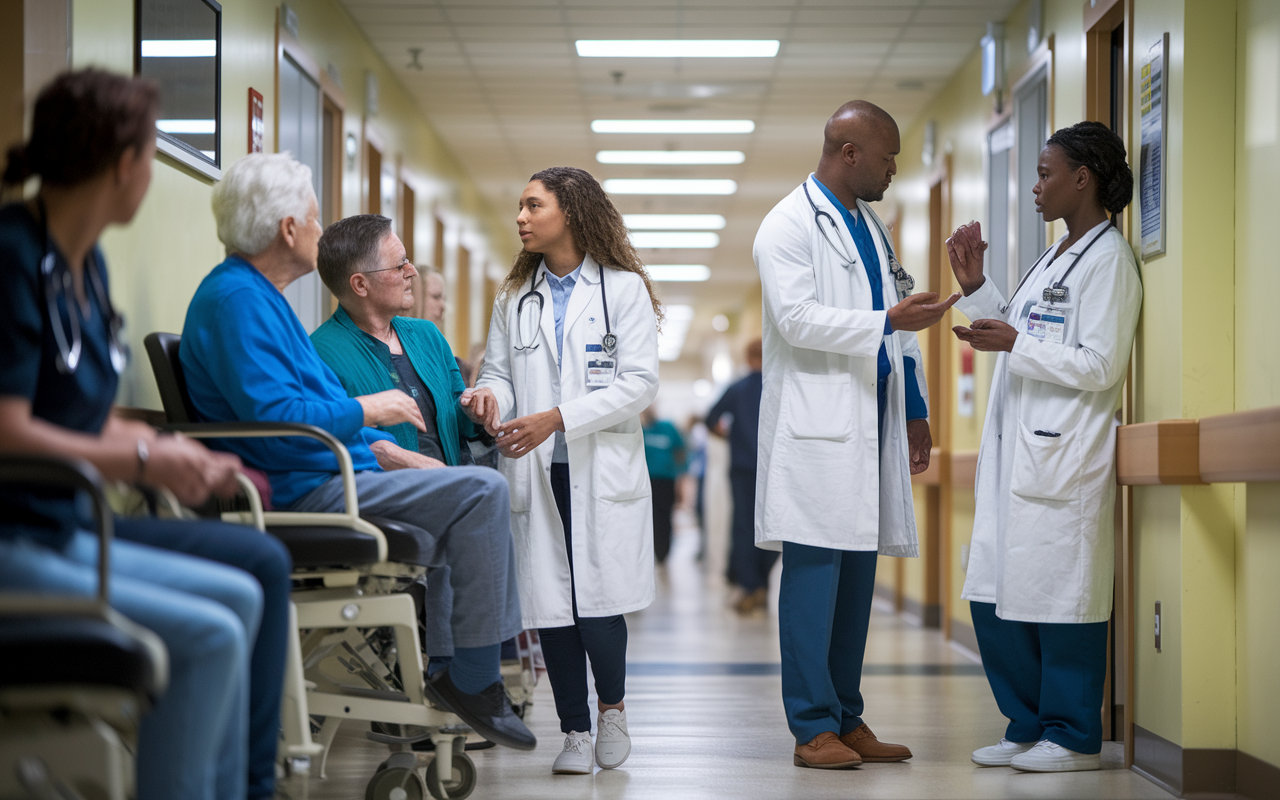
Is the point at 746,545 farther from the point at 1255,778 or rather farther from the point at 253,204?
the point at 253,204

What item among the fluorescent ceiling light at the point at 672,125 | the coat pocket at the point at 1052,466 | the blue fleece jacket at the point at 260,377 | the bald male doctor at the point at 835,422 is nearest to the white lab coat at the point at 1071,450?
the coat pocket at the point at 1052,466

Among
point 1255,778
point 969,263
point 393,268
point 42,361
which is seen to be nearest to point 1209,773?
point 1255,778

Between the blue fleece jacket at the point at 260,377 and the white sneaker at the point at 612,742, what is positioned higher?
the blue fleece jacket at the point at 260,377

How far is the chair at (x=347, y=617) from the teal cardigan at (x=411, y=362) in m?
0.54

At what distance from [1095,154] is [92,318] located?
2748 mm

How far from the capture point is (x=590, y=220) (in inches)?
130

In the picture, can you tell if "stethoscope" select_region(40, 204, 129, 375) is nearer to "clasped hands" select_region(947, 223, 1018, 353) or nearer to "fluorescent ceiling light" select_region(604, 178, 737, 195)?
"clasped hands" select_region(947, 223, 1018, 353)

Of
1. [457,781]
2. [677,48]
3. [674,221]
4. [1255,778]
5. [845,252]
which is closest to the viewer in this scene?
[457,781]

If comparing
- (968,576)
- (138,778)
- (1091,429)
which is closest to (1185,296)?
(1091,429)

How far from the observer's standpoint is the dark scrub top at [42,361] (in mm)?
1676

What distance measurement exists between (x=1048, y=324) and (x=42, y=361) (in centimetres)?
255

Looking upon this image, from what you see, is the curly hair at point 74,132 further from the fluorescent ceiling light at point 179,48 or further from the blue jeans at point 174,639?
the fluorescent ceiling light at point 179,48

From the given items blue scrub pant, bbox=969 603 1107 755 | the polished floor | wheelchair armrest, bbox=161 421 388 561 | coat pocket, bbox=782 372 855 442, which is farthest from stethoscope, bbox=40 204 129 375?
blue scrub pant, bbox=969 603 1107 755

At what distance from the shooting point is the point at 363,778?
3148mm
